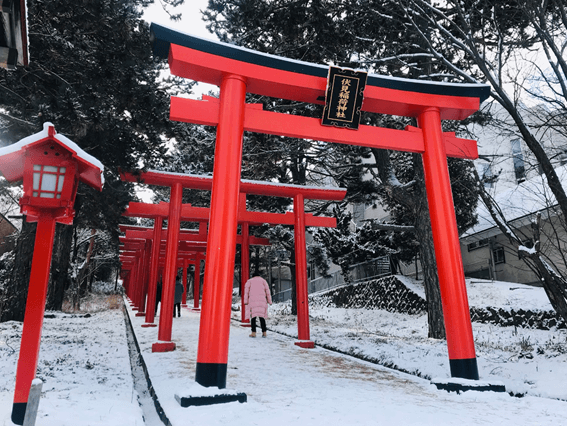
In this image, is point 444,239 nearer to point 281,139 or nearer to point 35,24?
point 281,139

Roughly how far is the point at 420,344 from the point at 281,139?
5741 millimetres

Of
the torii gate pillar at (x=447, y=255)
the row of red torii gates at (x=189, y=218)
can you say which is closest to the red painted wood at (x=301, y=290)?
the row of red torii gates at (x=189, y=218)

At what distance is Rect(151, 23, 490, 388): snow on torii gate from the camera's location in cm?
490

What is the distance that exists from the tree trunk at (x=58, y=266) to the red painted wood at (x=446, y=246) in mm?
13120

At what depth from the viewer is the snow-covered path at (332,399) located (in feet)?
12.4

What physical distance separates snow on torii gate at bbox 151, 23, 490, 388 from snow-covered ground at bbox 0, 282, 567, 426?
691mm

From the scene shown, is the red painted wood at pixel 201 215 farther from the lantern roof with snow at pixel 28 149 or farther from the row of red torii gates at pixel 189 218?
the lantern roof with snow at pixel 28 149

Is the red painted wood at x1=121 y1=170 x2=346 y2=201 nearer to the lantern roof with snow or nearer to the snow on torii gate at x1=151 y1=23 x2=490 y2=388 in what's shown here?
the snow on torii gate at x1=151 y1=23 x2=490 y2=388

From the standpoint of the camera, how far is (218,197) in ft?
16.2

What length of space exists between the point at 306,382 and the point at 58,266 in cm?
1256

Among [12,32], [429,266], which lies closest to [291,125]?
[12,32]

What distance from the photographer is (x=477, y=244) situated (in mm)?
16047

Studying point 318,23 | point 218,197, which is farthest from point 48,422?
point 318,23

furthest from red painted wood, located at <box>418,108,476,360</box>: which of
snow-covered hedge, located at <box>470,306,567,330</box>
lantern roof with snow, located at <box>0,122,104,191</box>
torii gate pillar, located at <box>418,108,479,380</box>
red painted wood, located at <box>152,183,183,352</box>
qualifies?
snow-covered hedge, located at <box>470,306,567,330</box>
